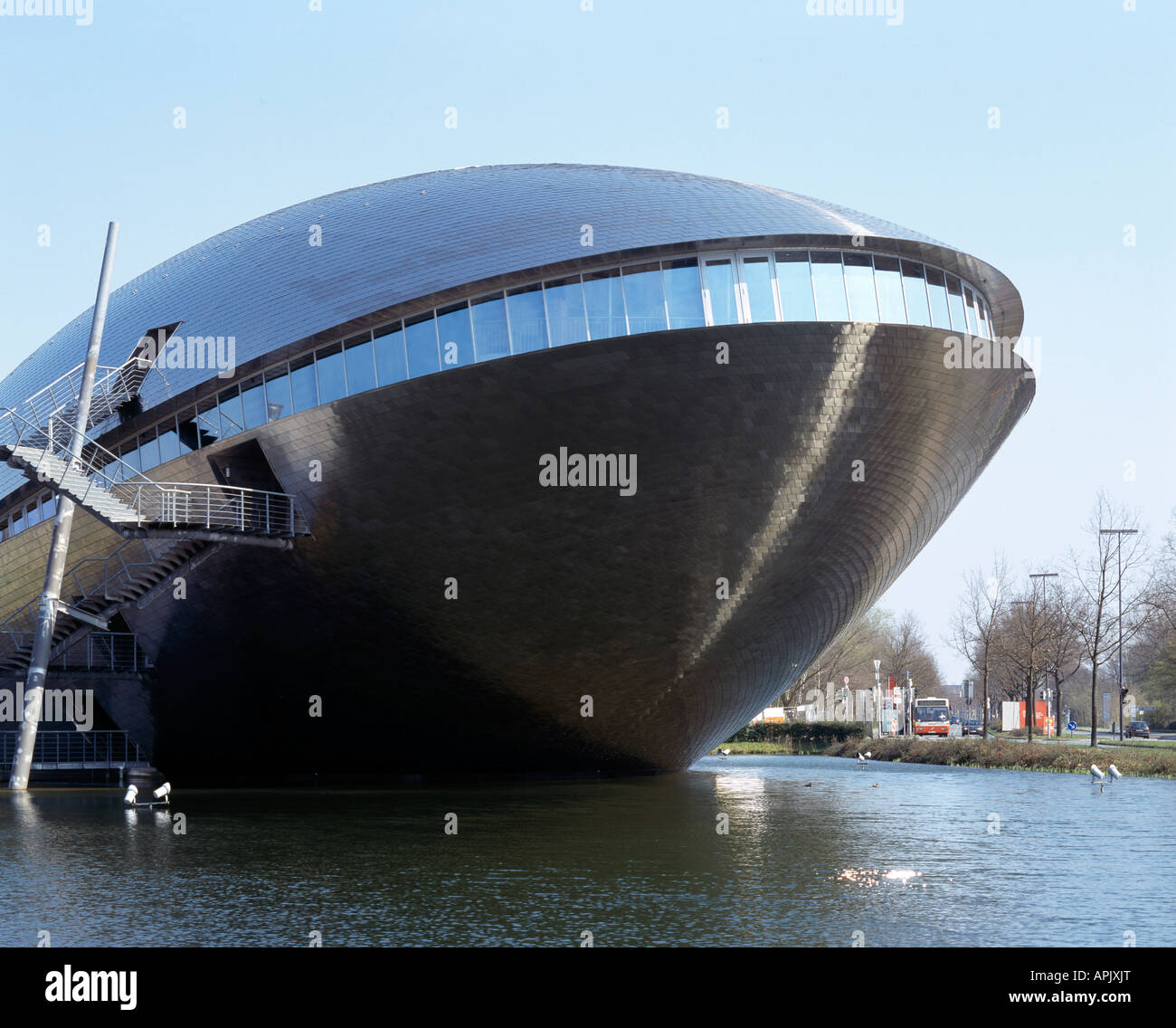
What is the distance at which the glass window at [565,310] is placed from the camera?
2447cm

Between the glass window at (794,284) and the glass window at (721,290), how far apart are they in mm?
1033

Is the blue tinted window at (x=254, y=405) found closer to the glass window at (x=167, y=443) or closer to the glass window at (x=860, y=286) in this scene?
the glass window at (x=167, y=443)

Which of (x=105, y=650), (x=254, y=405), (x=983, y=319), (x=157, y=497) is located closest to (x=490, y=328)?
(x=254, y=405)

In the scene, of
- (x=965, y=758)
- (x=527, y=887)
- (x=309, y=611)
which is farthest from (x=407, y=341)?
(x=965, y=758)

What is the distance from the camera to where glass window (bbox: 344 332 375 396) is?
2555 centimetres

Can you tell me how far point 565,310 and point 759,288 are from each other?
4.07m

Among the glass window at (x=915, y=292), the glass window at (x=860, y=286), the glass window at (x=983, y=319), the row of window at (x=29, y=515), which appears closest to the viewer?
the glass window at (x=860, y=286)

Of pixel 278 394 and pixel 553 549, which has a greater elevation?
pixel 278 394

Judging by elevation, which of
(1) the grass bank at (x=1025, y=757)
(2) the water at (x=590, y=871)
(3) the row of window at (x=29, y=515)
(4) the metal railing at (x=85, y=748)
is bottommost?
(1) the grass bank at (x=1025, y=757)

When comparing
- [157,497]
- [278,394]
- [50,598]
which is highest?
[278,394]

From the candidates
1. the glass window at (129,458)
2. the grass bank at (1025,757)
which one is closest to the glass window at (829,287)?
the glass window at (129,458)

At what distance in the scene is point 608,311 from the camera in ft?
80.8

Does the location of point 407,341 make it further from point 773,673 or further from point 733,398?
point 773,673

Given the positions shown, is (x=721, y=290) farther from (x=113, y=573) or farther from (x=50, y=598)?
(x=50, y=598)
